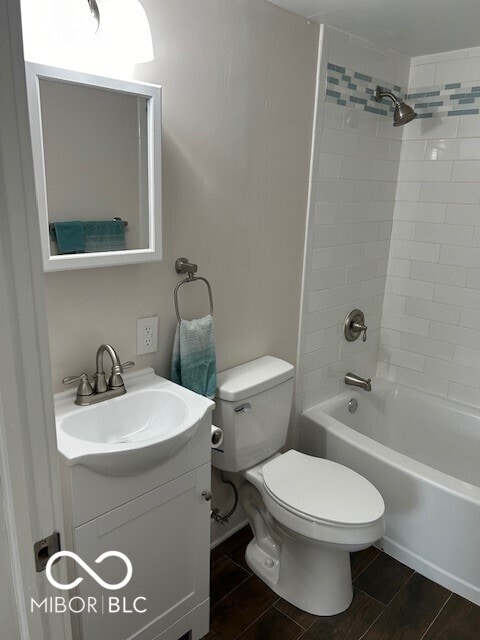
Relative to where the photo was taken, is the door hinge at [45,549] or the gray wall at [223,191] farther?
the gray wall at [223,191]

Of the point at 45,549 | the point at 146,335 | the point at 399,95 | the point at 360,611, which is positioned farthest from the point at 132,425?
the point at 399,95

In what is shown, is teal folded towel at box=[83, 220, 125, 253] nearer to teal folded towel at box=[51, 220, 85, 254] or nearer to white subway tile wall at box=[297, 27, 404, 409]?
teal folded towel at box=[51, 220, 85, 254]

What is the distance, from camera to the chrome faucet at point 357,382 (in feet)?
8.74

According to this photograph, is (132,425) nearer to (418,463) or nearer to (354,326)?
(418,463)

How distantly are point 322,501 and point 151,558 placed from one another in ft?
2.14

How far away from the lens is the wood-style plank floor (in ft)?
6.03

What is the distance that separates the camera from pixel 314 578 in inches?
75.7

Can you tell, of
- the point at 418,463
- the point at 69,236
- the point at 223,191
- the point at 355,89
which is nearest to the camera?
the point at 69,236

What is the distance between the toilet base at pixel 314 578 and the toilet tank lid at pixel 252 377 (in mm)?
619

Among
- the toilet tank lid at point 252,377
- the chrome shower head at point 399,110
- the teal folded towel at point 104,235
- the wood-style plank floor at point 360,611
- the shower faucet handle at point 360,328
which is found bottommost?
the wood-style plank floor at point 360,611

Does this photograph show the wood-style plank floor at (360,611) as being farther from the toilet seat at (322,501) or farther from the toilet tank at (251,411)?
the toilet tank at (251,411)

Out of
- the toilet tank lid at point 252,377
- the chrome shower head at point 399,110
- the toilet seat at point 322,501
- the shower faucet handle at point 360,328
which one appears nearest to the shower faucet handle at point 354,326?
the shower faucet handle at point 360,328

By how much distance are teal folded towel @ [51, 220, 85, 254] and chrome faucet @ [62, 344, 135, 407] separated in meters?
0.33

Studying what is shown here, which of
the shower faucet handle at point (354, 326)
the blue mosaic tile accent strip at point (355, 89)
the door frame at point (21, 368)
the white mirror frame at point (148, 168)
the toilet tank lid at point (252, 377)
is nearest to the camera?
the door frame at point (21, 368)
